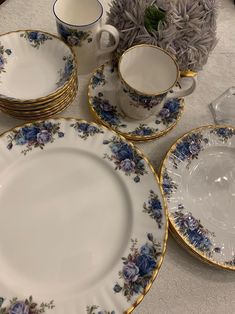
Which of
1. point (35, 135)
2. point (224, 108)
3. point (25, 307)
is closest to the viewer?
point (25, 307)

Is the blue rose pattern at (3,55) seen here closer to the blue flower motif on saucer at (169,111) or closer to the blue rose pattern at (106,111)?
the blue rose pattern at (106,111)

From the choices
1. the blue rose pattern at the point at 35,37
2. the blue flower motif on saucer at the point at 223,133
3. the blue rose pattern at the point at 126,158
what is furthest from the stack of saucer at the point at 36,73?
the blue flower motif on saucer at the point at 223,133

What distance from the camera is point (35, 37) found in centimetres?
54

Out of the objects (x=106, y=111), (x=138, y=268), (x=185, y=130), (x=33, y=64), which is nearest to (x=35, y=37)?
(x=33, y=64)

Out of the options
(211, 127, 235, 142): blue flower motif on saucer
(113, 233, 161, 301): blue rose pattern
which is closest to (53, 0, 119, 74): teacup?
(211, 127, 235, 142): blue flower motif on saucer

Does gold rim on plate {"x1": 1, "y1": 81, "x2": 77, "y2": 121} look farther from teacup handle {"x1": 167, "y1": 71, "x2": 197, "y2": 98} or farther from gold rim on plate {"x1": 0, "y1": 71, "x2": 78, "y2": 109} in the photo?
teacup handle {"x1": 167, "y1": 71, "x2": 197, "y2": 98}

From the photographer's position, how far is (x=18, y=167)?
1.47ft

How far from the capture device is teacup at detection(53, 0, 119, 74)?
1.65ft

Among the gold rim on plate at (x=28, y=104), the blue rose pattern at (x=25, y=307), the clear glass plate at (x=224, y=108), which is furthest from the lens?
the clear glass plate at (x=224, y=108)

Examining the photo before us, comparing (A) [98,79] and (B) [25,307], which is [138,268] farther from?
(A) [98,79]

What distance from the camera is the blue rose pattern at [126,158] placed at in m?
0.45

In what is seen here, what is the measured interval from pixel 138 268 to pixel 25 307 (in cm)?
13

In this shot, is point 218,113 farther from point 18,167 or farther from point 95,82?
point 18,167

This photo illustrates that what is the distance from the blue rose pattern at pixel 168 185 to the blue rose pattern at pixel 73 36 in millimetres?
237
